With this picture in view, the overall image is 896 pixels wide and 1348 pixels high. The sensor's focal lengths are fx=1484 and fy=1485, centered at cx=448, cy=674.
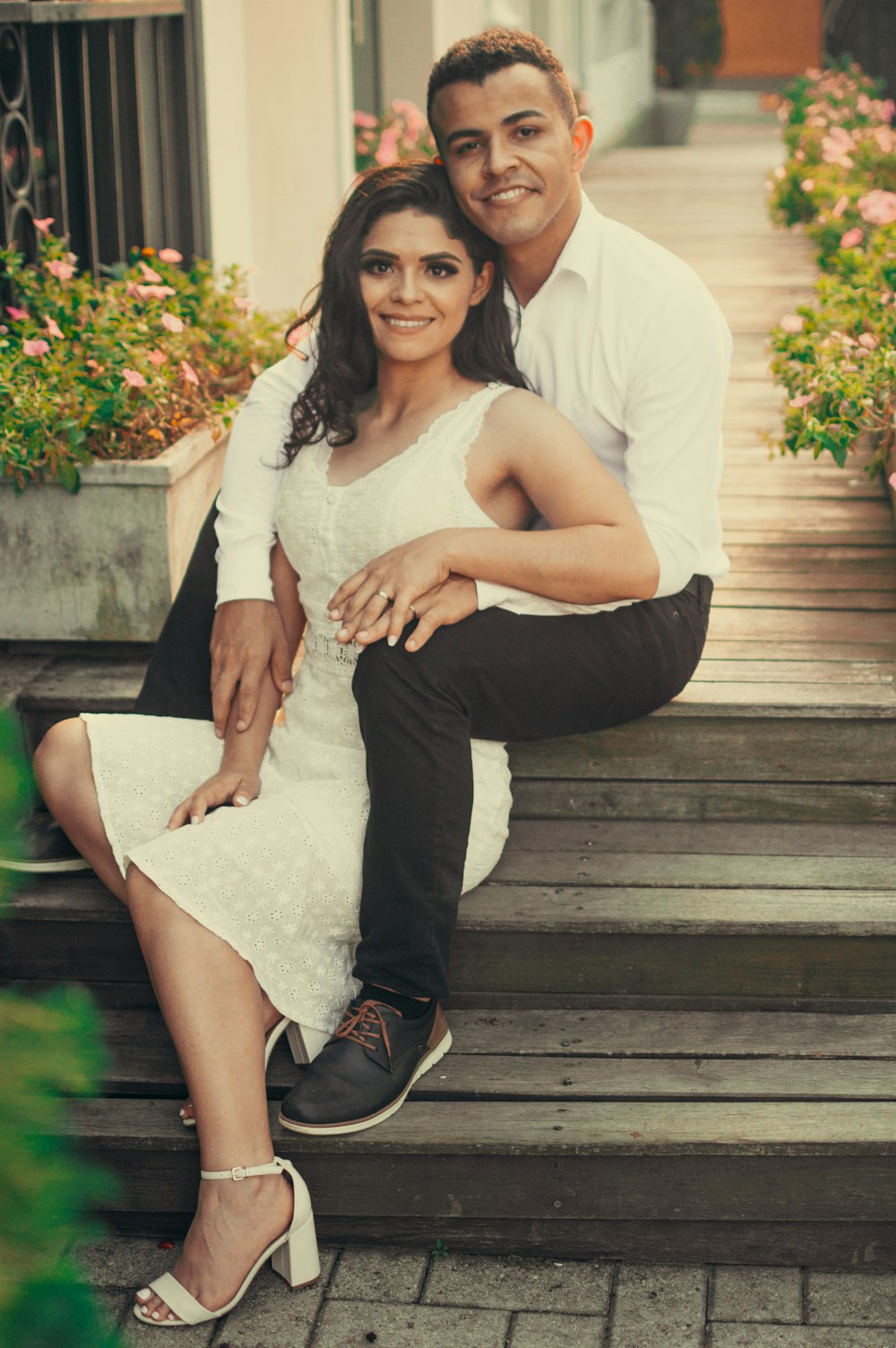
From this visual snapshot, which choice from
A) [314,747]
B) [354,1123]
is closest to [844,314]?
[314,747]

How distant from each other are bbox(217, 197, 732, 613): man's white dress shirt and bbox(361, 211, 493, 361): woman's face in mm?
266

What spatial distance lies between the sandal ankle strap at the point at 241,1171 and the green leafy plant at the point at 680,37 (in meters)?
19.9

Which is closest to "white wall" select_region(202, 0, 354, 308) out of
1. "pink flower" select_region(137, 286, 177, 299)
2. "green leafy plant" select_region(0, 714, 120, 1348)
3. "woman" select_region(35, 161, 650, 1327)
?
"pink flower" select_region(137, 286, 177, 299)

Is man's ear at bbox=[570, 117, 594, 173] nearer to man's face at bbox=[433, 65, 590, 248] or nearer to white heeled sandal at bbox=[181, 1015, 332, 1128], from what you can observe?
man's face at bbox=[433, 65, 590, 248]

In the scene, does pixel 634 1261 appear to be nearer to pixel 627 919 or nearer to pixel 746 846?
pixel 627 919

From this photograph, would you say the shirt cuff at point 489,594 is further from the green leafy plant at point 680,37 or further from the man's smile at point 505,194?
the green leafy plant at point 680,37

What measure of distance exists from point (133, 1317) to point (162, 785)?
2.61ft

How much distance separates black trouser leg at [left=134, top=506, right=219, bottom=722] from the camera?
2.63 metres

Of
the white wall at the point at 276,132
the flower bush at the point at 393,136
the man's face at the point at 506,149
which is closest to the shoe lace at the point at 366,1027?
the man's face at the point at 506,149

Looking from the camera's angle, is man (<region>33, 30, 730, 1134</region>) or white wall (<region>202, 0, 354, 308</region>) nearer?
man (<region>33, 30, 730, 1134</region>)

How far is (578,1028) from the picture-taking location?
244 centimetres

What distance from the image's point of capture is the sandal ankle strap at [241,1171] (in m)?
2.08

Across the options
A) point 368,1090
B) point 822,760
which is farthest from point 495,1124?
point 822,760

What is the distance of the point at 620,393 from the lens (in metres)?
2.59
